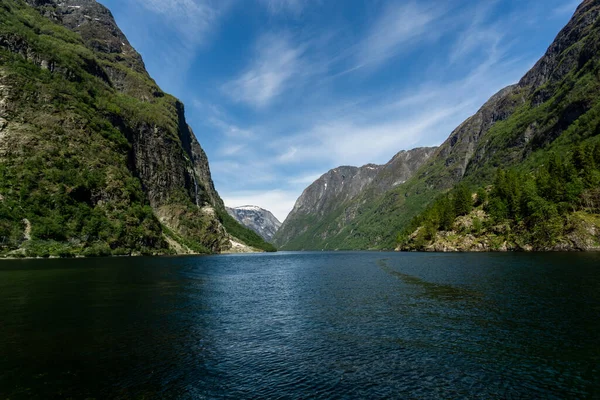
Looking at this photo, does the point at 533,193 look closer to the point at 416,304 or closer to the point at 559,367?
the point at 416,304

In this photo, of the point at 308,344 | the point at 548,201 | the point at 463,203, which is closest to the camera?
the point at 308,344

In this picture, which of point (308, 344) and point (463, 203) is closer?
point (308, 344)

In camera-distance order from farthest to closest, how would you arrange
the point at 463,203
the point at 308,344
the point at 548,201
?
the point at 463,203 < the point at 548,201 < the point at 308,344

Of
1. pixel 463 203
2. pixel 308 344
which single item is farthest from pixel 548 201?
pixel 308 344

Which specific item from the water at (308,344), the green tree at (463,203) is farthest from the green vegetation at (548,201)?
the water at (308,344)

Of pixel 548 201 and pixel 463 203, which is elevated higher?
pixel 463 203

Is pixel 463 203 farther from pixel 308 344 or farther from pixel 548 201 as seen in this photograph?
pixel 308 344

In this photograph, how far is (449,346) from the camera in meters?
26.7

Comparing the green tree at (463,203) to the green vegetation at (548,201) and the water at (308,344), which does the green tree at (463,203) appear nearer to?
the green vegetation at (548,201)

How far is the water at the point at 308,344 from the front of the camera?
778 inches

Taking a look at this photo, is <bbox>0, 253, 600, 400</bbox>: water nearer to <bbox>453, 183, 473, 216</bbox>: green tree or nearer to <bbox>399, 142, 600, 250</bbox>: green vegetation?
<bbox>399, 142, 600, 250</bbox>: green vegetation

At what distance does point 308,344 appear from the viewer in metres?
28.4

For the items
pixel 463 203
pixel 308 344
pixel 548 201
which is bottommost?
pixel 308 344

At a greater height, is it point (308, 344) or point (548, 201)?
point (548, 201)
